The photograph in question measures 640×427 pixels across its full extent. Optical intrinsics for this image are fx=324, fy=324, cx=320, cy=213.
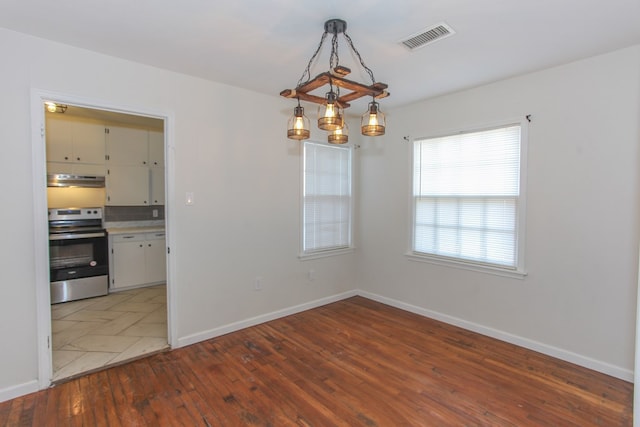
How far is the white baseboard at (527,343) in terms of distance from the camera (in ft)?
8.63

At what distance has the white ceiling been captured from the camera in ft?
6.47

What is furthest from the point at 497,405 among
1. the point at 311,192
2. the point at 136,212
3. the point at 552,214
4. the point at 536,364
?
the point at 136,212

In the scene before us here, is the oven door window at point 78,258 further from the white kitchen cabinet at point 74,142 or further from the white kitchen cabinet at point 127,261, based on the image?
the white kitchen cabinet at point 74,142

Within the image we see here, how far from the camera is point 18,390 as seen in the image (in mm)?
2346

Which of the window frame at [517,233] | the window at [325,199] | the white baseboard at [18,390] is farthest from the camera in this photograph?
the window at [325,199]

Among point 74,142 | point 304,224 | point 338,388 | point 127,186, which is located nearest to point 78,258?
point 127,186

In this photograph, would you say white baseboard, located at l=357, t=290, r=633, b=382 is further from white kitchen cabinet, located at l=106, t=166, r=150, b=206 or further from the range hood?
the range hood

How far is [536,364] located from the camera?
9.22 ft

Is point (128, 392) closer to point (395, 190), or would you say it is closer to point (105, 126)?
point (395, 190)

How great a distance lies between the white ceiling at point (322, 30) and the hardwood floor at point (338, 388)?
8.52ft

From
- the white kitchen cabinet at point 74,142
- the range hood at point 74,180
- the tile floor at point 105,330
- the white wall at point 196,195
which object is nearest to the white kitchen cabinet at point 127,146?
the white kitchen cabinet at point 74,142

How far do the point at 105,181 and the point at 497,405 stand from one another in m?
5.50

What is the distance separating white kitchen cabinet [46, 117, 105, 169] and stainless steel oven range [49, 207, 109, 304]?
2.38 ft

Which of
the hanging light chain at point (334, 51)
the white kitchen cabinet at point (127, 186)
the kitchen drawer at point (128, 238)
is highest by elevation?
the hanging light chain at point (334, 51)
